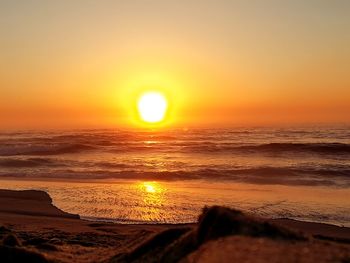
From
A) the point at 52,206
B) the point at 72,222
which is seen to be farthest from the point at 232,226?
the point at 52,206

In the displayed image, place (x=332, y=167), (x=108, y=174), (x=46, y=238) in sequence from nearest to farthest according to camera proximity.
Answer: (x=46, y=238) → (x=108, y=174) → (x=332, y=167)

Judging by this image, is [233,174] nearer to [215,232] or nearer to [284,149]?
[284,149]

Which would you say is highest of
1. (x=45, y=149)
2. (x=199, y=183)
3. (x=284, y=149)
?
(x=284, y=149)

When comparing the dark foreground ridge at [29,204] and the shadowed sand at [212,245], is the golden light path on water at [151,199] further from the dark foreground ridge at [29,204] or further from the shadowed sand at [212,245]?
→ the shadowed sand at [212,245]

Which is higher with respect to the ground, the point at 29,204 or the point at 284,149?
the point at 284,149

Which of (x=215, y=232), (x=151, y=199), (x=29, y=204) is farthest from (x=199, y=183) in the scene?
(x=215, y=232)

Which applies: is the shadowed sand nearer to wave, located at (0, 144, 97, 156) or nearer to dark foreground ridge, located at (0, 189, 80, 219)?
dark foreground ridge, located at (0, 189, 80, 219)

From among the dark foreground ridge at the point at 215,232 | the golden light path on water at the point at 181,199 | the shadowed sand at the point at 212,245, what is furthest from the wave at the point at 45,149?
the dark foreground ridge at the point at 215,232

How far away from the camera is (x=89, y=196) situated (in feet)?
54.2

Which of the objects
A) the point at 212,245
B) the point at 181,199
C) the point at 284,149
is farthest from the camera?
the point at 284,149

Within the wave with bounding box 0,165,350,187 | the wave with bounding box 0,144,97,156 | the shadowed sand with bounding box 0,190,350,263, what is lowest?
the wave with bounding box 0,144,97,156

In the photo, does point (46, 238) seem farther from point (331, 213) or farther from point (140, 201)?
point (331, 213)

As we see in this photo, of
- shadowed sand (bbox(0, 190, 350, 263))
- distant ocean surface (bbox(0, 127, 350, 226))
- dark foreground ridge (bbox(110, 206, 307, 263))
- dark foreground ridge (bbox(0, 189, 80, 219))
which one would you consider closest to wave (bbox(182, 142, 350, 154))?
distant ocean surface (bbox(0, 127, 350, 226))

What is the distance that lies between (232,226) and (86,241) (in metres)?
4.68
